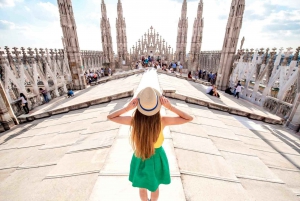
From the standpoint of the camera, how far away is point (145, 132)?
141 cm

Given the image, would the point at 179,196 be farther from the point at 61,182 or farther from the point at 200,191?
the point at 61,182

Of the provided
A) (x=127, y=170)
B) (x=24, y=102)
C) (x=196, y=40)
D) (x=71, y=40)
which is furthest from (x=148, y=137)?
(x=196, y=40)

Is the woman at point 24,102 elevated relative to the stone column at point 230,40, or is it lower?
lower

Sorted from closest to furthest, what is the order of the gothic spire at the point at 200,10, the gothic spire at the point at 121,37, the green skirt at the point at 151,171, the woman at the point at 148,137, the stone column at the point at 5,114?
the woman at the point at 148,137 → the green skirt at the point at 151,171 → the stone column at the point at 5,114 → the gothic spire at the point at 200,10 → the gothic spire at the point at 121,37

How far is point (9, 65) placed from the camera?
10281 mm

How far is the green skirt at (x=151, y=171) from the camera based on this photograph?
60.8 inches

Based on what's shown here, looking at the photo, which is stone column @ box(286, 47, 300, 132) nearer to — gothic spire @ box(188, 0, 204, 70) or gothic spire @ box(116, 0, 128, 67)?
gothic spire @ box(188, 0, 204, 70)

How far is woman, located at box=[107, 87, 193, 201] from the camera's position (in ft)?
4.33

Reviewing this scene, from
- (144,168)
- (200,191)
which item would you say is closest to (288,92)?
(200,191)

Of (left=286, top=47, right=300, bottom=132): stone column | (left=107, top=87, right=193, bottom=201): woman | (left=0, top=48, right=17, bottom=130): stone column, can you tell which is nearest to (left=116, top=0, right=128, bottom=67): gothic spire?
(left=0, top=48, right=17, bottom=130): stone column

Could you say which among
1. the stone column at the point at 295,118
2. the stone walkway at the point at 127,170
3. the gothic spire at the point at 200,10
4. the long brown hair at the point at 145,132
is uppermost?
the gothic spire at the point at 200,10

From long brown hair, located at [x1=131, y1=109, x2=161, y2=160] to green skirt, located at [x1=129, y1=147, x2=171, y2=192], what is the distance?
0.43 ft

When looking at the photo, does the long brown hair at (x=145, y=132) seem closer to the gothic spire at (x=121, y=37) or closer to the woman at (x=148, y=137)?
the woman at (x=148, y=137)

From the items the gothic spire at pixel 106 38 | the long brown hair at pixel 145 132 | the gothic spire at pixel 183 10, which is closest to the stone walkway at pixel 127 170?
the long brown hair at pixel 145 132
